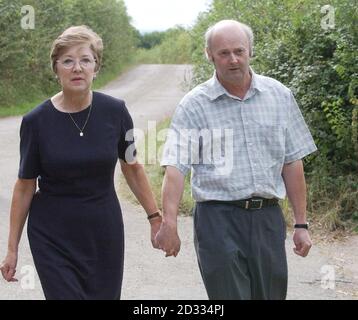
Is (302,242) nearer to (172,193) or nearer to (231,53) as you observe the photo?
(172,193)

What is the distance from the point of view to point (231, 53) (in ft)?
11.5

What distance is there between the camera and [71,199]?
3471 mm

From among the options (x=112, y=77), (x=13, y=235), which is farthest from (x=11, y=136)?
(x=112, y=77)

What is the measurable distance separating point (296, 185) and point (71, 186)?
1204 millimetres

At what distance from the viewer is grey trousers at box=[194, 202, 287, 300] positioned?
11.4 ft

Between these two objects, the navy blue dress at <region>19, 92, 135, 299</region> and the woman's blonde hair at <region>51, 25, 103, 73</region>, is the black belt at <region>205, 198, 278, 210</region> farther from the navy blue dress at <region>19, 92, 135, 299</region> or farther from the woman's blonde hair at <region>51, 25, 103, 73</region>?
the woman's blonde hair at <region>51, 25, 103, 73</region>

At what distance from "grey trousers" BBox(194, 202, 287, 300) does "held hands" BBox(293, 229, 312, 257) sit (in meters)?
0.19

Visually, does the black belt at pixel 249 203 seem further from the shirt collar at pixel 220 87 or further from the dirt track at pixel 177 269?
the dirt track at pixel 177 269

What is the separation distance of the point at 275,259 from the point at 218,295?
351 mm

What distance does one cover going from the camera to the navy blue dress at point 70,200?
345 cm

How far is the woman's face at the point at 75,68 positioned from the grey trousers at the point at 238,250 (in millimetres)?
867

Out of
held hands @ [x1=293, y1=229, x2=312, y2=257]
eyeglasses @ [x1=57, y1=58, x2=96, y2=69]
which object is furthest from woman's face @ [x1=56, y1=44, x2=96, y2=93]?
held hands @ [x1=293, y1=229, x2=312, y2=257]
